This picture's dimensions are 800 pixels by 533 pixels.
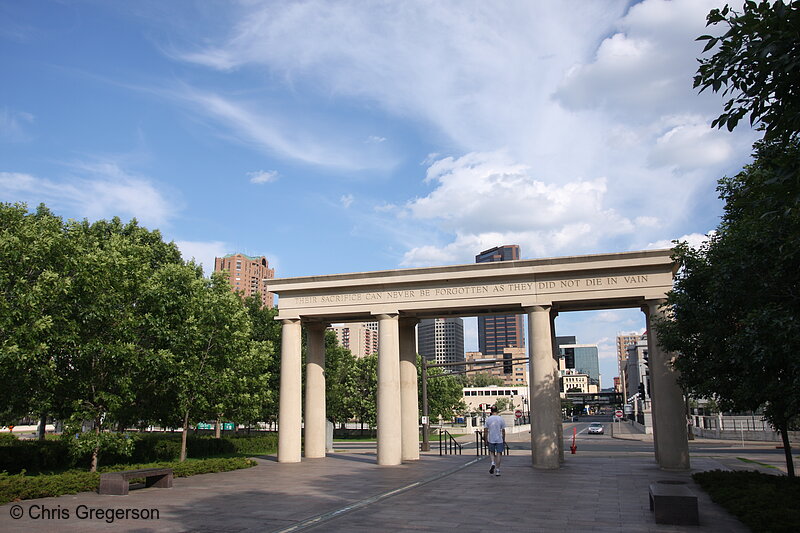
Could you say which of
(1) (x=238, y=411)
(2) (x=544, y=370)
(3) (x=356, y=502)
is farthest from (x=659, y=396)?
(1) (x=238, y=411)

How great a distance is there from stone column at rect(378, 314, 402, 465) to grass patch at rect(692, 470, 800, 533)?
1139 cm

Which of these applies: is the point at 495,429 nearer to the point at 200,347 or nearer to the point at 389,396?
the point at 389,396

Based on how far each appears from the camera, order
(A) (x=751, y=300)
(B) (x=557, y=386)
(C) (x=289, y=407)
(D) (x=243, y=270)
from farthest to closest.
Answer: (D) (x=243, y=270)
(C) (x=289, y=407)
(B) (x=557, y=386)
(A) (x=751, y=300)

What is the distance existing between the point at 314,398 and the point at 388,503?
14011 mm

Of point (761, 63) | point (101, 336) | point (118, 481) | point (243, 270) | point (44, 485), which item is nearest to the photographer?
point (761, 63)

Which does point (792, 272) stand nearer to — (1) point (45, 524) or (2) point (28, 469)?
(1) point (45, 524)

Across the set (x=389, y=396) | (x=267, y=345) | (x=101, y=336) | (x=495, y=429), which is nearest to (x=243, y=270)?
(x=267, y=345)

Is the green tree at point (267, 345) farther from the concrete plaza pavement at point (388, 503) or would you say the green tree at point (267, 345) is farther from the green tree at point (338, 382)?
the concrete plaza pavement at point (388, 503)

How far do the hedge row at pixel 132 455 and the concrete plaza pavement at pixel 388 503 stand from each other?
220 inches

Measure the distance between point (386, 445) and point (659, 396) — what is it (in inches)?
409

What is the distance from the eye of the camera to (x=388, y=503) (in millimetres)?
13891

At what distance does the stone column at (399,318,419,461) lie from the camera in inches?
1033

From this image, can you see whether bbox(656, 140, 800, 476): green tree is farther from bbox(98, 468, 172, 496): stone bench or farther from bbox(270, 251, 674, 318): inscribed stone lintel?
bbox(98, 468, 172, 496): stone bench

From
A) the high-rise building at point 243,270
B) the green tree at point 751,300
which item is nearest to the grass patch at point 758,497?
the green tree at point 751,300
